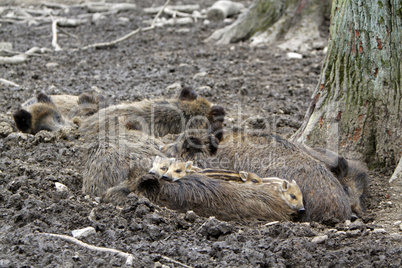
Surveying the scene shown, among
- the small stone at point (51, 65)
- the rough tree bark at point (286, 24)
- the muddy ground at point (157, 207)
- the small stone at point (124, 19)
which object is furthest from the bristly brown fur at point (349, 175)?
the small stone at point (124, 19)

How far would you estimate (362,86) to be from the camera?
5020 mm

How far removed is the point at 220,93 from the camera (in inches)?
310

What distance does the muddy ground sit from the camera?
317cm

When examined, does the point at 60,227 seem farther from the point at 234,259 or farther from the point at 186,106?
the point at 186,106

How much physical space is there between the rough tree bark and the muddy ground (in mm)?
478

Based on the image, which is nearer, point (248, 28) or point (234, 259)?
point (234, 259)

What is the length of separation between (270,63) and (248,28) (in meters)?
1.89

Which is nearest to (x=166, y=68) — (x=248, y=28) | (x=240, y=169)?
(x=248, y=28)

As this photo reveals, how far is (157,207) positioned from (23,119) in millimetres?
2846

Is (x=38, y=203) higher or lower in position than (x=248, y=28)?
lower

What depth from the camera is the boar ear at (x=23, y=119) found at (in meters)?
5.90

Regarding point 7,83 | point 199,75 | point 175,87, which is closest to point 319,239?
point 175,87

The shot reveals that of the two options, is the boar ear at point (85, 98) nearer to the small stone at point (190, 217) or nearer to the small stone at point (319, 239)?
the small stone at point (190, 217)

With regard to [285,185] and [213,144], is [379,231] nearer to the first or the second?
[285,185]
